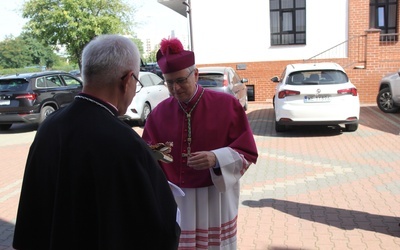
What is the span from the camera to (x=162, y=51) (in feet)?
8.19

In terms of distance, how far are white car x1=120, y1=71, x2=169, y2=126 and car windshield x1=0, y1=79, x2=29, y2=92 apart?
10.4 ft

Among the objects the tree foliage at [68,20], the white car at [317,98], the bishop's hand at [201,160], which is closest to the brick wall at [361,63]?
the white car at [317,98]

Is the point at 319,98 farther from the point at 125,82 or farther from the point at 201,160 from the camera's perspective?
the point at 125,82

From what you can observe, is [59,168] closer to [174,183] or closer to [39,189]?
[39,189]

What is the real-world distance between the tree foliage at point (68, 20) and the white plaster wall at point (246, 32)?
8154 mm

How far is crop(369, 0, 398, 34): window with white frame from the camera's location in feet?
61.3

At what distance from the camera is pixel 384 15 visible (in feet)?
61.7

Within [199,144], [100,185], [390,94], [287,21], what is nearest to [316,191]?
[199,144]

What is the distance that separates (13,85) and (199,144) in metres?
11.3

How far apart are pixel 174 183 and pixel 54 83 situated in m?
11.7

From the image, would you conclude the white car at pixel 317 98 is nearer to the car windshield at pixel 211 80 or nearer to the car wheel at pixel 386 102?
the car windshield at pixel 211 80

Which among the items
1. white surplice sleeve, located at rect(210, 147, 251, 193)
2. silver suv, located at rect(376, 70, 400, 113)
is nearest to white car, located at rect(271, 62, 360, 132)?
silver suv, located at rect(376, 70, 400, 113)

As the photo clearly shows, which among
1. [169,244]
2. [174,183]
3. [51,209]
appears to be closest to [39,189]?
[51,209]

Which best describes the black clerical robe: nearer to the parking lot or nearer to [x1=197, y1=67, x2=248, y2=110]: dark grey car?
the parking lot
